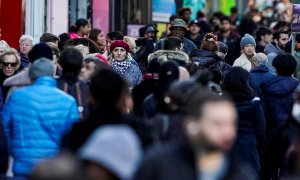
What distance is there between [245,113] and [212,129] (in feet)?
22.3

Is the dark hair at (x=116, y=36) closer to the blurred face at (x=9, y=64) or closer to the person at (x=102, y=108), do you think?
the blurred face at (x=9, y=64)

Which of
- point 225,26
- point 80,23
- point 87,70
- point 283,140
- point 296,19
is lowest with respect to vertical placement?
point 225,26

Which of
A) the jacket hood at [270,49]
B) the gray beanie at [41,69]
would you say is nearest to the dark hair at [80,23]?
the jacket hood at [270,49]

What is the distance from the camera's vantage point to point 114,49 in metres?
17.8

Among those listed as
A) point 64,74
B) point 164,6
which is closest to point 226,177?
point 64,74

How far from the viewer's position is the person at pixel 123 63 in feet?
57.3

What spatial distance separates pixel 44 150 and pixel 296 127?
210cm

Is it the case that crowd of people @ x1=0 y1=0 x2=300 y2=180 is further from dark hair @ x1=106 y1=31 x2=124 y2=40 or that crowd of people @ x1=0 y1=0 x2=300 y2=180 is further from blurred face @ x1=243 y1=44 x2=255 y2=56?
dark hair @ x1=106 y1=31 x2=124 y2=40

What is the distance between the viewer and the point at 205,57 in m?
18.2

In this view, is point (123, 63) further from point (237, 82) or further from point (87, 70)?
point (87, 70)

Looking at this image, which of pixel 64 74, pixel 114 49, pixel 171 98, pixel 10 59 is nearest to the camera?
pixel 171 98

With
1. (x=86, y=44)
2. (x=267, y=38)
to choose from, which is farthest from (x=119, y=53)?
(x=267, y=38)

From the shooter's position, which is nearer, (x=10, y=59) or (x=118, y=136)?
(x=118, y=136)

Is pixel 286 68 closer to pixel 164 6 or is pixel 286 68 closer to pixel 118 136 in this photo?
pixel 118 136
